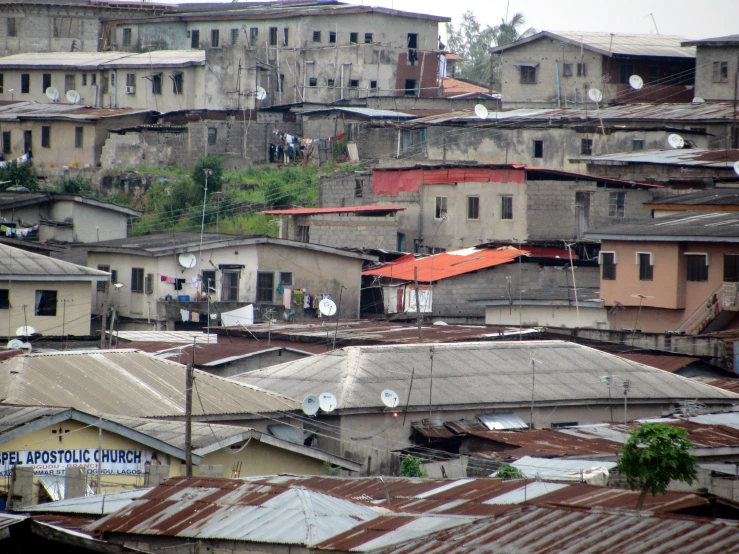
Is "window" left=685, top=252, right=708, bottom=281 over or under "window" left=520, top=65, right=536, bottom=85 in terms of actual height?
under

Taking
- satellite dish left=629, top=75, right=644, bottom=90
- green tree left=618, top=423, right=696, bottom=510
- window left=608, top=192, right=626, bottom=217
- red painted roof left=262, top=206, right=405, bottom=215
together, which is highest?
satellite dish left=629, top=75, right=644, bottom=90

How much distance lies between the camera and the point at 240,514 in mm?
15070

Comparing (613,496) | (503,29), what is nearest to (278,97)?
(503,29)

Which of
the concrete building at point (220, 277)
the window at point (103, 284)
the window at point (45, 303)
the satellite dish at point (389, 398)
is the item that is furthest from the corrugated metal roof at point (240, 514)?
the window at point (103, 284)

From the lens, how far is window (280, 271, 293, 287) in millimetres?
41656

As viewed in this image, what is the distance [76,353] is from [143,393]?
5.60ft

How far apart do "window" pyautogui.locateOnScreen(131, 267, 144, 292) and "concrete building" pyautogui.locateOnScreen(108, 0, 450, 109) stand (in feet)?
58.2

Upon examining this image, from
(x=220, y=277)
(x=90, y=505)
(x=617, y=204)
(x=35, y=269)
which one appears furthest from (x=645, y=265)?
(x=90, y=505)

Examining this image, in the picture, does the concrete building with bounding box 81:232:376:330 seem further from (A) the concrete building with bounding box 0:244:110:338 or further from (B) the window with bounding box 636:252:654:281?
(B) the window with bounding box 636:252:654:281

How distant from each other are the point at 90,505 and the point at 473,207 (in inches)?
1162

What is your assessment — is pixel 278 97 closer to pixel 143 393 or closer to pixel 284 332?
pixel 284 332

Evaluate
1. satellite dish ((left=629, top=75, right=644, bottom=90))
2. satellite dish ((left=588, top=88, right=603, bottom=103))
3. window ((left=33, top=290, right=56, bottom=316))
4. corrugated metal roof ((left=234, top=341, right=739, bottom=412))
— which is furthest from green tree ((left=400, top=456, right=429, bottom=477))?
satellite dish ((left=629, top=75, right=644, bottom=90))

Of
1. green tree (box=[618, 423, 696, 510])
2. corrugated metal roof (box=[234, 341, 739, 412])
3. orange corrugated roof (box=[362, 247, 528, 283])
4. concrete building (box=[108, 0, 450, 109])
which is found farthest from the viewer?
concrete building (box=[108, 0, 450, 109])

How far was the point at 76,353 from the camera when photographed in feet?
80.5
